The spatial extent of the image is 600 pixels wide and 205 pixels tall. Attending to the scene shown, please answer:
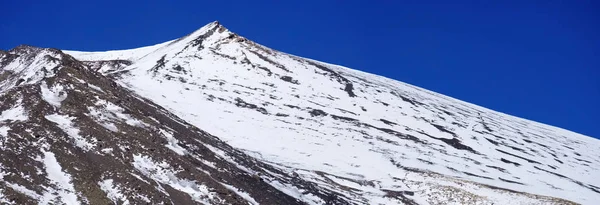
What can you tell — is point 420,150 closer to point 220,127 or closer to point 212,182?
point 220,127

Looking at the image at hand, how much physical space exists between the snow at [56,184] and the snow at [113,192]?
4.31ft

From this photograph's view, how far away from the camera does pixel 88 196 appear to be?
27.3 metres

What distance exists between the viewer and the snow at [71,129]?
104 feet

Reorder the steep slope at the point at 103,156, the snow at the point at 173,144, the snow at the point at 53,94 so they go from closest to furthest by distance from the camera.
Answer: the steep slope at the point at 103,156 → the snow at the point at 173,144 → the snow at the point at 53,94

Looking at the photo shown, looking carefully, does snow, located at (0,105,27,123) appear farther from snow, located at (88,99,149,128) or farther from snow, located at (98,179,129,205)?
snow, located at (98,179,129,205)

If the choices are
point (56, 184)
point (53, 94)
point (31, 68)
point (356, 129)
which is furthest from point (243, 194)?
point (356, 129)

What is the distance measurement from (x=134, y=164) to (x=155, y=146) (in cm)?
293

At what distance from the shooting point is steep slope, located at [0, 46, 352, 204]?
27.8 m

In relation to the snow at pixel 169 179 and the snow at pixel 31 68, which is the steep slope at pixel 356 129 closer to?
the snow at pixel 31 68

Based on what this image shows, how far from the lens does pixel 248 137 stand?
5584cm

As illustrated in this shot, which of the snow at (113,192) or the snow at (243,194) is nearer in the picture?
the snow at (113,192)

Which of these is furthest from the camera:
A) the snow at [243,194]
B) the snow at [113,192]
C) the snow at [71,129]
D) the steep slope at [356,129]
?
the steep slope at [356,129]

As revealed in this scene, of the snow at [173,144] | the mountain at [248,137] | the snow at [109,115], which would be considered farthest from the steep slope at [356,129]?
the snow at [109,115]

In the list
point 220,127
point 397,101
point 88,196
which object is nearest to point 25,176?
point 88,196
